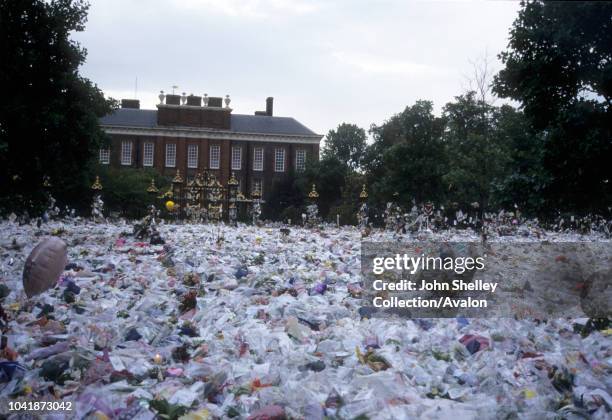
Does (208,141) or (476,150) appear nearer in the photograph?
(476,150)

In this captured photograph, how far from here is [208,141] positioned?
50812 millimetres

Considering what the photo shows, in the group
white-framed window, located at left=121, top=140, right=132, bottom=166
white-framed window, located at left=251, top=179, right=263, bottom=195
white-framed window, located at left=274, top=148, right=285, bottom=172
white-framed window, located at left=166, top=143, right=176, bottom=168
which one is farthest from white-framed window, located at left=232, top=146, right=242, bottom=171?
white-framed window, located at left=121, top=140, right=132, bottom=166

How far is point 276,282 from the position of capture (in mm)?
7574

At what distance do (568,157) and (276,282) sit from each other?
4.26m

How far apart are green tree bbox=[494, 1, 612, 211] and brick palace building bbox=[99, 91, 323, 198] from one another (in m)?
40.8

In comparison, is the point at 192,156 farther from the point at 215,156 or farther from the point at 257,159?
the point at 257,159

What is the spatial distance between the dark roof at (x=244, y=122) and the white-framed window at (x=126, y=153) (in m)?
1.64

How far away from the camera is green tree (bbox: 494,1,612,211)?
748 centimetres

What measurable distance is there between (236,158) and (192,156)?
12.6 feet

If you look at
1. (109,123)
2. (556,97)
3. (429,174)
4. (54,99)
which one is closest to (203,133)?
(109,123)

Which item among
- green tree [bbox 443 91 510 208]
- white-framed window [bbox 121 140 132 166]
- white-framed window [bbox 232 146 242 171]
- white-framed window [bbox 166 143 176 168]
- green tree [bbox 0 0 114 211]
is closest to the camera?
green tree [bbox 0 0 114 211]

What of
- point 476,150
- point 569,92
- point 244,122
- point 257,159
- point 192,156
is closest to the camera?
point 569,92

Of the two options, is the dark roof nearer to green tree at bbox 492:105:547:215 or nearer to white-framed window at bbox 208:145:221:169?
white-framed window at bbox 208:145:221:169

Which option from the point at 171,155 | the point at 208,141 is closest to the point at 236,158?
the point at 208,141
